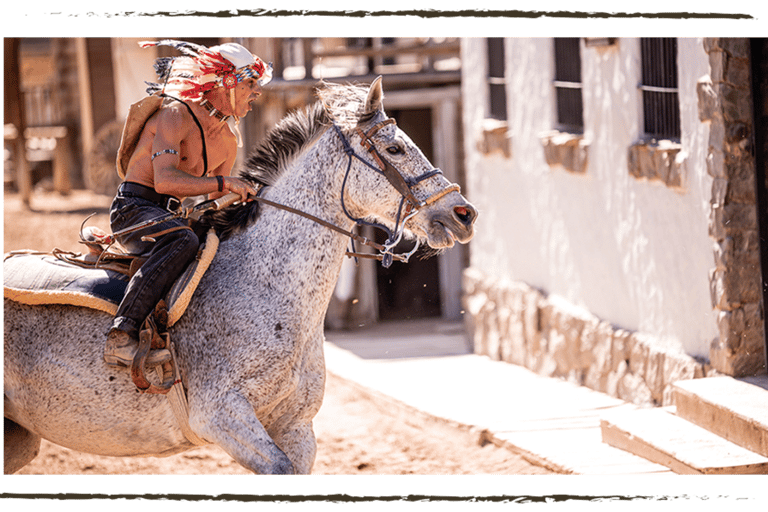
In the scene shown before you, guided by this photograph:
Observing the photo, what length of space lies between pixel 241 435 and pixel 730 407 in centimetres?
245

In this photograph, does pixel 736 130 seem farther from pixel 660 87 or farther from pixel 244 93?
pixel 244 93

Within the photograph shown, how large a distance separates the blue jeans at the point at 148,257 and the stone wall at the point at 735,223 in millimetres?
2909

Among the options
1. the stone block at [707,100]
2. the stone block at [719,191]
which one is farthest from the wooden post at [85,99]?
the stone block at [719,191]

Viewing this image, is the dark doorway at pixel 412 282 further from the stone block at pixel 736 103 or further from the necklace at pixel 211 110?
the necklace at pixel 211 110

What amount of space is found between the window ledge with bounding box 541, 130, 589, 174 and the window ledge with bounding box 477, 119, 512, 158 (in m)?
0.78

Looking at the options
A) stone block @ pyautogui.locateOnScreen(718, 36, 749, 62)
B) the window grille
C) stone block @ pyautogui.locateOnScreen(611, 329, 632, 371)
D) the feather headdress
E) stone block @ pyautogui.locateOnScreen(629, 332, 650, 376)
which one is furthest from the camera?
the window grille

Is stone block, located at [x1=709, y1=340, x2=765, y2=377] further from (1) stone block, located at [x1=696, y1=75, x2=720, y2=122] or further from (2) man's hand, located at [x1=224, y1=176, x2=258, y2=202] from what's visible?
(2) man's hand, located at [x1=224, y1=176, x2=258, y2=202]

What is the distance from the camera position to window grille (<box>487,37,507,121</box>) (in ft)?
29.6

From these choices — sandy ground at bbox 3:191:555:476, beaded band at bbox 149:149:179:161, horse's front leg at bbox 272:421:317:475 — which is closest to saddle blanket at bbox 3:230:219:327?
beaded band at bbox 149:149:179:161

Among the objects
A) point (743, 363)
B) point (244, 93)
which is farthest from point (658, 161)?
point (244, 93)

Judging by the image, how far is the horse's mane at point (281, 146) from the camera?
12.8ft

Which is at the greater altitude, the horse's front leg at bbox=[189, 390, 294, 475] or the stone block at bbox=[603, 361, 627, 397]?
the horse's front leg at bbox=[189, 390, 294, 475]

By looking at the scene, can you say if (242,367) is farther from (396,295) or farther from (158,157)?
(396,295)

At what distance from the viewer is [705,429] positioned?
5.03m
